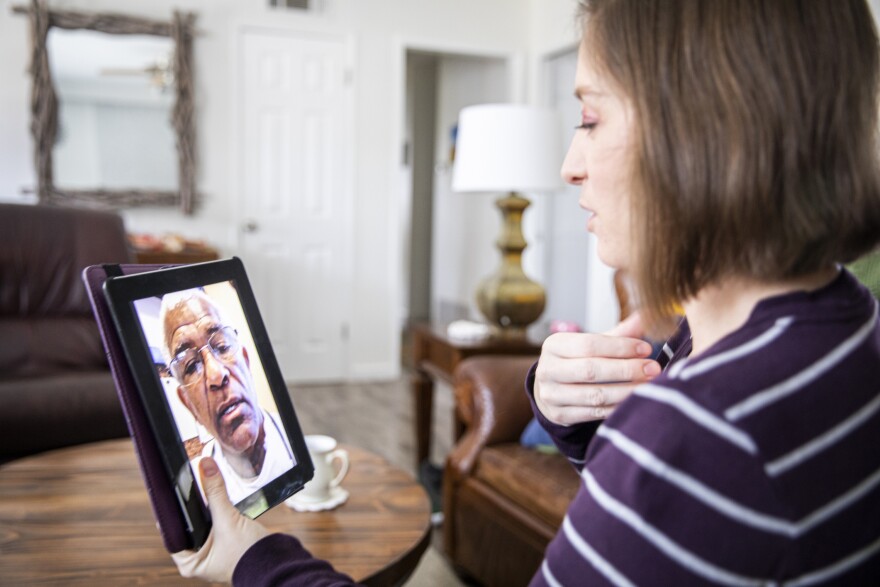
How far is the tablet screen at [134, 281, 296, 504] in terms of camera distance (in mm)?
689

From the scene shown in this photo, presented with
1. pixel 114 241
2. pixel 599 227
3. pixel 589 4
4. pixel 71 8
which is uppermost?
pixel 71 8

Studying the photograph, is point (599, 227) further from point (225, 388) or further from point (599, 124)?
point (225, 388)

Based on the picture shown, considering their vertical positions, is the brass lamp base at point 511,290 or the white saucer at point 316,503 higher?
the brass lamp base at point 511,290

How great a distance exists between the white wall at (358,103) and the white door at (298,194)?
9 cm

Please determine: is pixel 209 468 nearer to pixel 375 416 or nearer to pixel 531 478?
pixel 531 478

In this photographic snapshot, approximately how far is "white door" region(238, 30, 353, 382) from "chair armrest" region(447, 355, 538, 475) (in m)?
2.46

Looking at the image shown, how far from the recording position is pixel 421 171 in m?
6.63

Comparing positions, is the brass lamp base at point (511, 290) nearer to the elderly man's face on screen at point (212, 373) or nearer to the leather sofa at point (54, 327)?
the leather sofa at point (54, 327)

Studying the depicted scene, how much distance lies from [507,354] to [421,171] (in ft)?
14.1

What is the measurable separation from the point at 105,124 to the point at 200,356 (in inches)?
145

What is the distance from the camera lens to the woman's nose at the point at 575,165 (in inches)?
23.6

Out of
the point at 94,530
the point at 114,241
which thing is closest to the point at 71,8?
the point at 114,241

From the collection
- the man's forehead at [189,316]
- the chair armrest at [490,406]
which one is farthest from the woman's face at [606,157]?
the chair armrest at [490,406]

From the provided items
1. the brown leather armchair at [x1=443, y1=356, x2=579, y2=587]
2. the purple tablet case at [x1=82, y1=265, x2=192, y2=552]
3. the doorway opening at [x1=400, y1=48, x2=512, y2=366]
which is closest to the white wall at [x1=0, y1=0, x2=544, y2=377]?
the doorway opening at [x1=400, y1=48, x2=512, y2=366]
